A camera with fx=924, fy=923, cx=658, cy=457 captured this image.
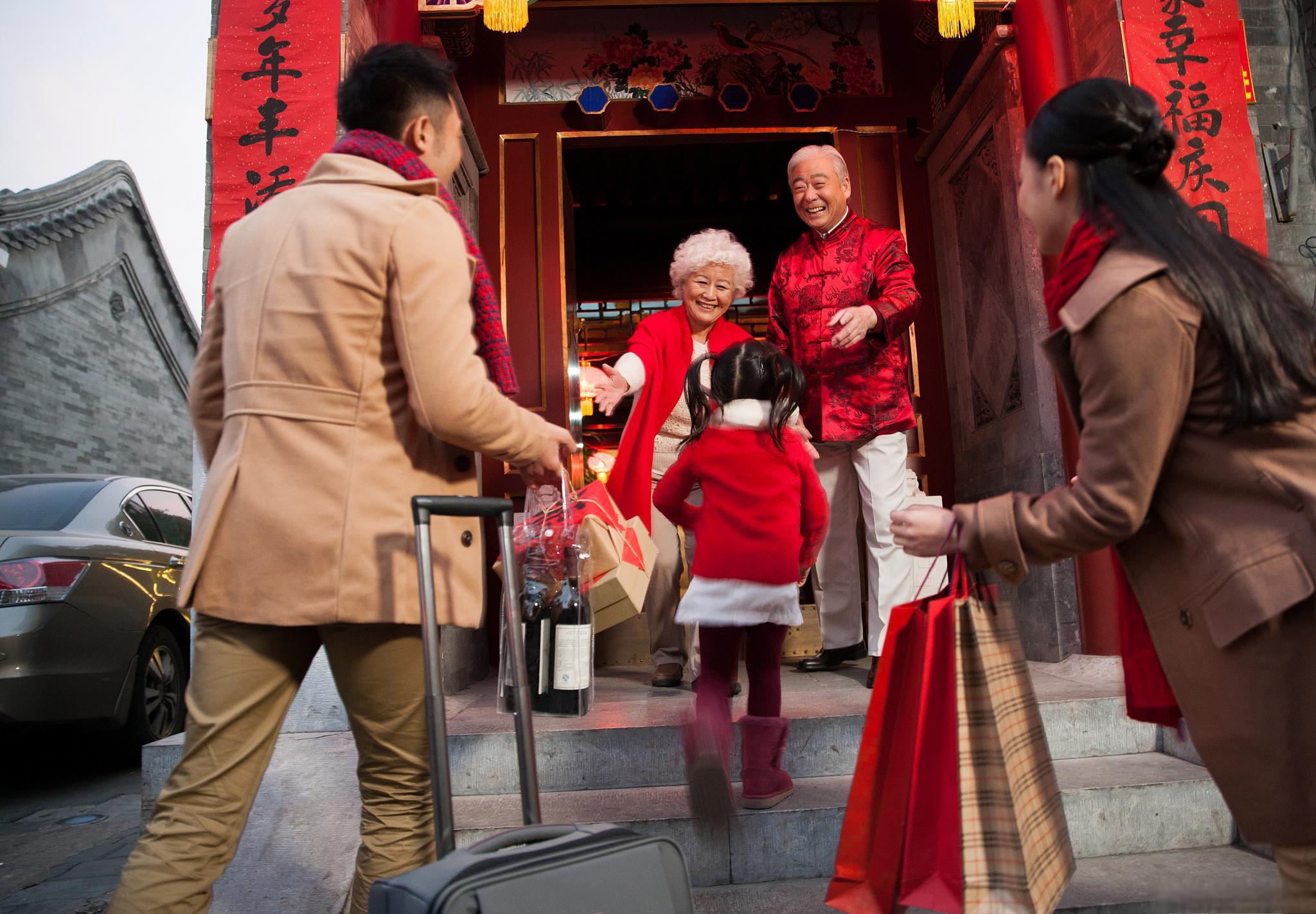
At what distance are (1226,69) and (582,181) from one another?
15.4 ft

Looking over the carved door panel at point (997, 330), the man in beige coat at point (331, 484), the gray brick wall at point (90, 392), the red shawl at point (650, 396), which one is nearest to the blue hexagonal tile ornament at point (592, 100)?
the red shawl at point (650, 396)

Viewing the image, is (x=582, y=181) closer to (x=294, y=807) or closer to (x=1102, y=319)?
(x=294, y=807)

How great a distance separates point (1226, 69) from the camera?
360 cm

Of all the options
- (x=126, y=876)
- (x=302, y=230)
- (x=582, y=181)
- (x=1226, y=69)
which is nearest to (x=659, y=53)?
(x=582, y=181)

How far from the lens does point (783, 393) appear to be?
8.82 ft

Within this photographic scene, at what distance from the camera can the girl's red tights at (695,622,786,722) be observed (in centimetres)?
247

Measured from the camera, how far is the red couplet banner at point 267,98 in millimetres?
3221

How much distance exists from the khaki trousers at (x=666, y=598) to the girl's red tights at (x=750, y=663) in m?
1.15

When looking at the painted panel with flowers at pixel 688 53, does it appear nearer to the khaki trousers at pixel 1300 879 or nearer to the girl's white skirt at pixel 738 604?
the girl's white skirt at pixel 738 604

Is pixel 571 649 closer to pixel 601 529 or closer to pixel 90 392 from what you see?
pixel 601 529

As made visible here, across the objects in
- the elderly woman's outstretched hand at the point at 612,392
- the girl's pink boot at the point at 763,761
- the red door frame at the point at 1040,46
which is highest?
the red door frame at the point at 1040,46

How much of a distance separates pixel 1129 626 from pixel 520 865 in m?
0.98

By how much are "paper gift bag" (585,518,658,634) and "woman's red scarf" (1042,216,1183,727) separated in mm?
1841

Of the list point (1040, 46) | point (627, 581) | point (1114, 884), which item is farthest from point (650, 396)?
point (1114, 884)
